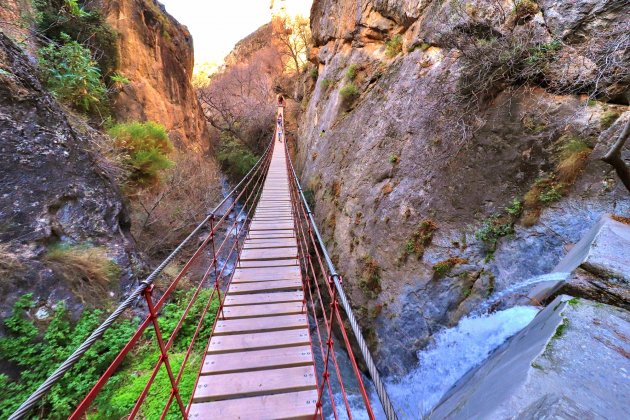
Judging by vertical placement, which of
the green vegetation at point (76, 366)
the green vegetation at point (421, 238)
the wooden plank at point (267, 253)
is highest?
the green vegetation at point (421, 238)

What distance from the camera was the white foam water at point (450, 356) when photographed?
8.21 feet

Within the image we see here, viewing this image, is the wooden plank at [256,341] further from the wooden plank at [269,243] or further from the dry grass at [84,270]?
the dry grass at [84,270]

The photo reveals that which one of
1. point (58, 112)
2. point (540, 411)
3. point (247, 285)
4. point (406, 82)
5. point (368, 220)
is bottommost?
point (247, 285)

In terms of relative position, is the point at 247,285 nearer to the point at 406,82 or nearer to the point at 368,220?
the point at 368,220

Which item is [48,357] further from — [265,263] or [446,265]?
[446,265]

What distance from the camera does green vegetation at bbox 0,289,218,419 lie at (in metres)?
2.72

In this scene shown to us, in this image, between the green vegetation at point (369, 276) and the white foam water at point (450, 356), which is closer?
the white foam water at point (450, 356)

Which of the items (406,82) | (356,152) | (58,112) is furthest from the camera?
(356,152)

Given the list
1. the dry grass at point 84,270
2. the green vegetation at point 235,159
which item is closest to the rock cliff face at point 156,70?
the green vegetation at point 235,159

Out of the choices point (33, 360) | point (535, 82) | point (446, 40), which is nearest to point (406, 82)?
point (446, 40)

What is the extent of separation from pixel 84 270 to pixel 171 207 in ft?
10.6

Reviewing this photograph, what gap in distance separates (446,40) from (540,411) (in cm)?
485

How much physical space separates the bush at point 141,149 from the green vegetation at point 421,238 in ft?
18.0

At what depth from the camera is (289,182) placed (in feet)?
25.0
